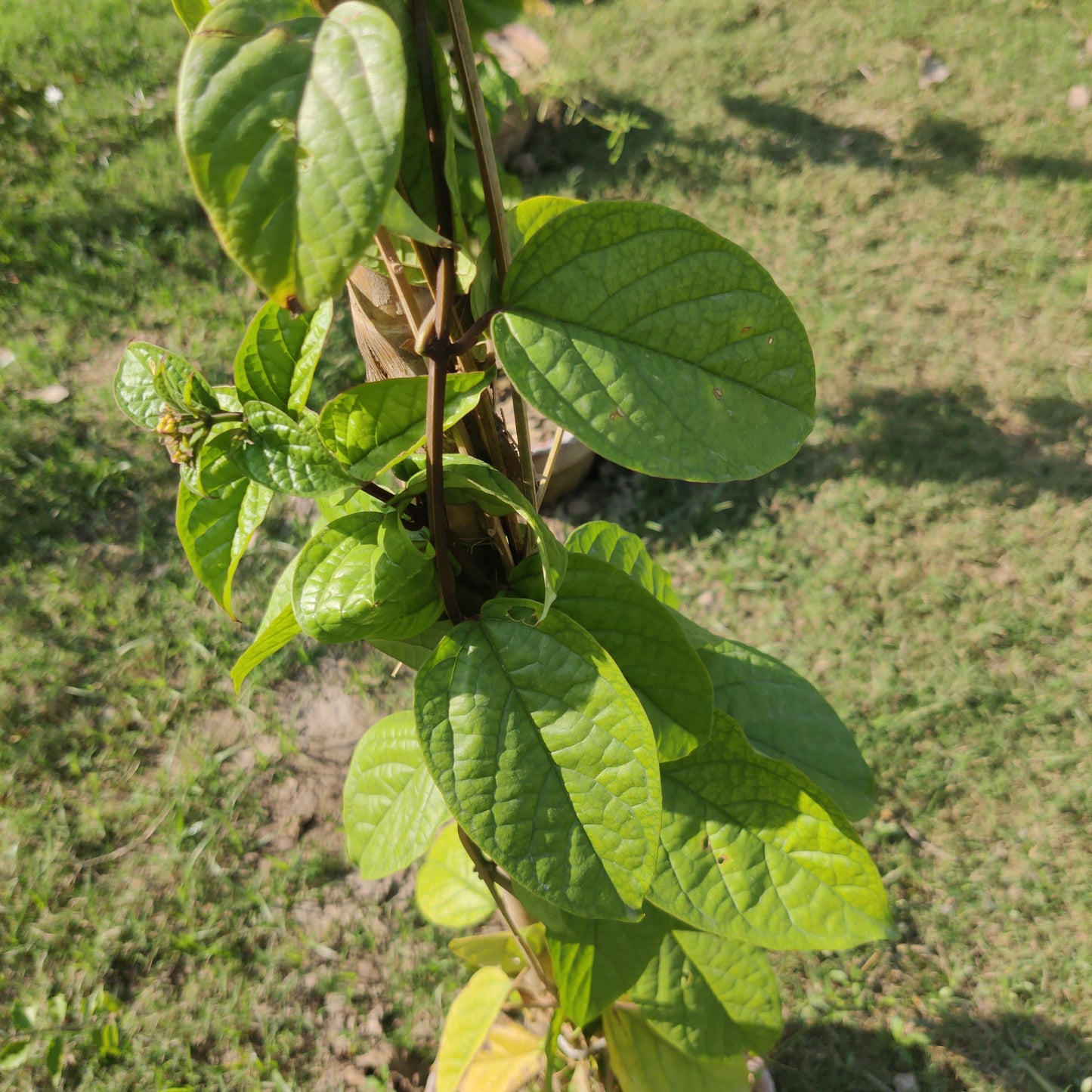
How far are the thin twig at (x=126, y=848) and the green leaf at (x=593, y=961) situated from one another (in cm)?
165

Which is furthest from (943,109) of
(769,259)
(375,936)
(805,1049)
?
(375,936)

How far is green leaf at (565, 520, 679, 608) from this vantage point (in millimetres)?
1025

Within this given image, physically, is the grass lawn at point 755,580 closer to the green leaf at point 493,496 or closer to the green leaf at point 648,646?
the green leaf at point 648,646

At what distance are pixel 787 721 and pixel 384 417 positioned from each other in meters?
0.72

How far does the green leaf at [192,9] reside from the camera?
610 mm

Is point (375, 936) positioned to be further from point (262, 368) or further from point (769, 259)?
point (769, 259)

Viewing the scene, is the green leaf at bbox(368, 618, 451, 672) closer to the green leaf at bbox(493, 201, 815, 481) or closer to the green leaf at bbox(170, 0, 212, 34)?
the green leaf at bbox(493, 201, 815, 481)

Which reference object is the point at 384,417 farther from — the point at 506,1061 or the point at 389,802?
the point at 506,1061

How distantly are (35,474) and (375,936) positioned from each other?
78.2 inches

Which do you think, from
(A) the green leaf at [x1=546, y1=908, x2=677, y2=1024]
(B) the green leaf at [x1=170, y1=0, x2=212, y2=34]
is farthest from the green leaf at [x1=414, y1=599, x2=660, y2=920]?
(B) the green leaf at [x1=170, y1=0, x2=212, y2=34]

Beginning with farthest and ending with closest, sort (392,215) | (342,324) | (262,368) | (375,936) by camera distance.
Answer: (342,324) → (375,936) → (262,368) → (392,215)

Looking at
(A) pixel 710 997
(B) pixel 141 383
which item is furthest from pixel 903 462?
(B) pixel 141 383

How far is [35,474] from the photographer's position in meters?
2.90

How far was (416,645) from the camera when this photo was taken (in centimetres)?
92
